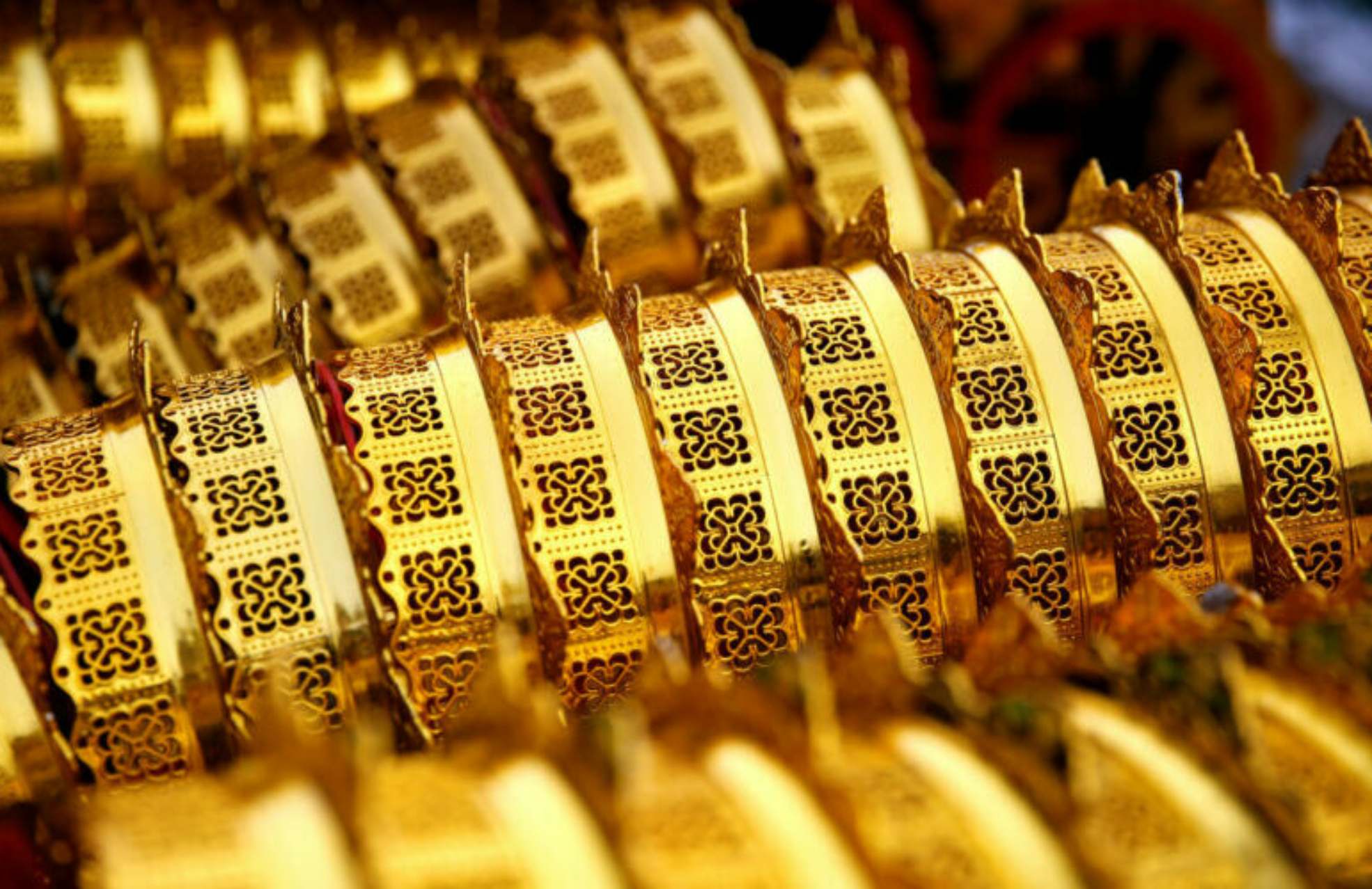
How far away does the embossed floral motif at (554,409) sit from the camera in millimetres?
1593

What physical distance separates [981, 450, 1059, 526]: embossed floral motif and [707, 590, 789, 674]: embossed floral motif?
204 millimetres

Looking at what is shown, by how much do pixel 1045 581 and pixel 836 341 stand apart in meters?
0.26

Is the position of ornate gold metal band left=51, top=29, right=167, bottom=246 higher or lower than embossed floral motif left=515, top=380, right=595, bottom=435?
higher

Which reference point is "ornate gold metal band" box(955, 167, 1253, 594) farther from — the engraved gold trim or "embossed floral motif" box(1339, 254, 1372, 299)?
"embossed floral motif" box(1339, 254, 1372, 299)

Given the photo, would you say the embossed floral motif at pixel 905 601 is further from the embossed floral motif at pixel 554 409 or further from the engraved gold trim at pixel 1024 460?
the embossed floral motif at pixel 554 409

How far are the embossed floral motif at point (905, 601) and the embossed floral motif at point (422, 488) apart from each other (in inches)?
13.4

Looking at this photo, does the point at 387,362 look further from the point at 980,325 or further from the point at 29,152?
the point at 29,152

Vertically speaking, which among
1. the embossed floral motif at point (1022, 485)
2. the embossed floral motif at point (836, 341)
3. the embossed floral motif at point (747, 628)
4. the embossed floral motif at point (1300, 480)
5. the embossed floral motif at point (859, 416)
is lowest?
the embossed floral motif at point (747, 628)

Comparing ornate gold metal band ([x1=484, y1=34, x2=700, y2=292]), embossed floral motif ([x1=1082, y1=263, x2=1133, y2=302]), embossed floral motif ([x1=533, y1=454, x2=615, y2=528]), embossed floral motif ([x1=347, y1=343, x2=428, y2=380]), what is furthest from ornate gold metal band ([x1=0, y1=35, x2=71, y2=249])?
embossed floral motif ([x1=1082, y1=263, x2=1133, y2=302])

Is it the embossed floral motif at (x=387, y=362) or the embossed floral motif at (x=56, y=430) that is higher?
the embossed floral motif at (x=387, y=362)

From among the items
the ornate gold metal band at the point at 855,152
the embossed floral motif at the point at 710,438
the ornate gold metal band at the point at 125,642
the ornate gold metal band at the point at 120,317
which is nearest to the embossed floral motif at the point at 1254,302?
the embossed floral motif at the point at 710,438

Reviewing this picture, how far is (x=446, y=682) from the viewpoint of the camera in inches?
60.8

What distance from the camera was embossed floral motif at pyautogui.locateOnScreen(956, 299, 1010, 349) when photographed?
5.49ft

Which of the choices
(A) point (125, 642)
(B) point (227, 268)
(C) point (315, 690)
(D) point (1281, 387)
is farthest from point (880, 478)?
(B) point (227, 268)
